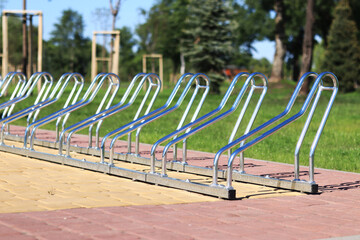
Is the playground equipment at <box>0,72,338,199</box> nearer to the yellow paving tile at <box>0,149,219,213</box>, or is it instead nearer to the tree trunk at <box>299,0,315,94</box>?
the yellow paving tile at <box>0,149,219,213</box>

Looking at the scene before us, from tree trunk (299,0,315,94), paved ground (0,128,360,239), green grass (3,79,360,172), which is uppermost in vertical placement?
tree trunk (299,0,315,94)

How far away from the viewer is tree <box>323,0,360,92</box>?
120ft

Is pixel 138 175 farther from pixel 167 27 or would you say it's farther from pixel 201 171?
pixel 167 27

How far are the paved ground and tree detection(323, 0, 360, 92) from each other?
31337 millimetres

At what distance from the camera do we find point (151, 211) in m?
4.66

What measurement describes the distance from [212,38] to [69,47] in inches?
1916

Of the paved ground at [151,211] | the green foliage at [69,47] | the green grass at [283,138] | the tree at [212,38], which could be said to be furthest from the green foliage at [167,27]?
the paved ground at [151,211]

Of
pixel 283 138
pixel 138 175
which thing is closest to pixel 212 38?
pixel 283 138

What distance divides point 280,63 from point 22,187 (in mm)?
34348

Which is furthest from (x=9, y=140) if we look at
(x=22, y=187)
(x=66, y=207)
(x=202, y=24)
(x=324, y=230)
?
(x=202, y=24)

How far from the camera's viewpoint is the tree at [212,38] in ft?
110

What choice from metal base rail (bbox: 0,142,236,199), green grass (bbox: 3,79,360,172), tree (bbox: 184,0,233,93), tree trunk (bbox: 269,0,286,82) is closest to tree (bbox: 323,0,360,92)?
tree trunk (bbox: 269,0,286,82)

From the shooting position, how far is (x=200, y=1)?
34.5 metres

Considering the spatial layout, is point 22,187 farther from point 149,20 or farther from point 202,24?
point 149,20
